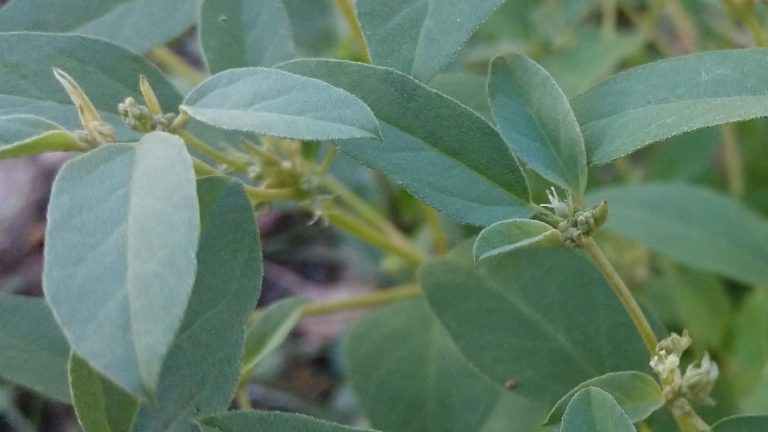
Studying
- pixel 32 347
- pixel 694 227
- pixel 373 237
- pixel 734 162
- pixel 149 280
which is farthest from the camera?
pixel 734 162

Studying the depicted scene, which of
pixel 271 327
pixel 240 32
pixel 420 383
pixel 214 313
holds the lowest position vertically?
pixel 420 383

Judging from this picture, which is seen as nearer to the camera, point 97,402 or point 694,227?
point 97,402

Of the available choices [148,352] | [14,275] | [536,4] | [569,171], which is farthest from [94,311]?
[14,275]

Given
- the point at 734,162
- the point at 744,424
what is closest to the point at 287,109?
the point at 744,424

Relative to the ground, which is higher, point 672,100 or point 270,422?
point 672,100

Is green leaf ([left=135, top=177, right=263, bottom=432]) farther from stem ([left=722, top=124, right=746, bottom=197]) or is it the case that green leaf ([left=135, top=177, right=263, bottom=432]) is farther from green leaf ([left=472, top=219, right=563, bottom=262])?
stem ([left=722, top=124, right=746, bottom=197])

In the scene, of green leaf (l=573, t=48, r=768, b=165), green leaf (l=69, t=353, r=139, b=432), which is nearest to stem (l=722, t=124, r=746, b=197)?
green leaf (l=573, t=48, r=768, b=165)

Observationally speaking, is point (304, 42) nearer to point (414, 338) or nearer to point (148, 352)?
point (414, 338)

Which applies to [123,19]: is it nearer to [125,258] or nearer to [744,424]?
[125,258]
